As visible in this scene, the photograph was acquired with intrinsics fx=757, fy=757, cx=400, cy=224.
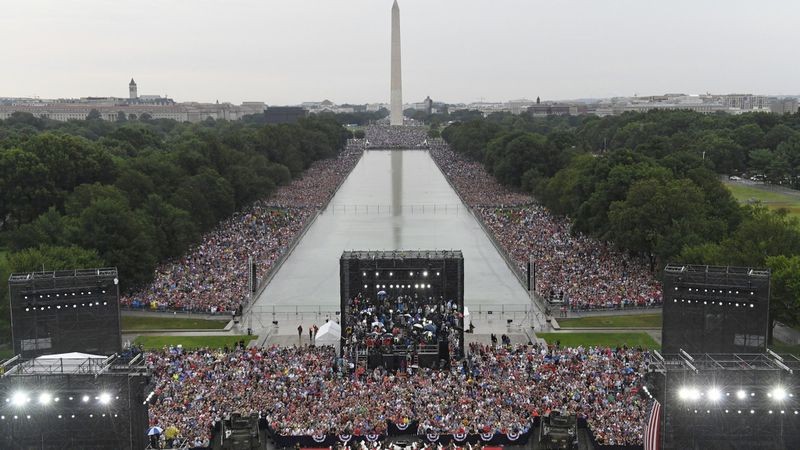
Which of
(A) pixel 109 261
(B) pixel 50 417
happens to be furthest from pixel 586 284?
(B) pixel 50 417

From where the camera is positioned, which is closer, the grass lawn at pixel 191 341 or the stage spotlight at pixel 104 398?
the stage spotlight at pixel 104 398

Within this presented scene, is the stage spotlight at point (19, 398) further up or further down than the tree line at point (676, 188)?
further down

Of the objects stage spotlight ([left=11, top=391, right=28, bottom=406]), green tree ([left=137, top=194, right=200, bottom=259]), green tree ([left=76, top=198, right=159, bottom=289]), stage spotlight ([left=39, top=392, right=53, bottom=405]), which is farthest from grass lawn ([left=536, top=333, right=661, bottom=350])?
green tree ([left=137, top=194, right=200, bottom=259])

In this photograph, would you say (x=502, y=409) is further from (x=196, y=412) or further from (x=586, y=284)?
(x=586, y=284)

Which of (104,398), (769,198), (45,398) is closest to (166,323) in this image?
(104,398)

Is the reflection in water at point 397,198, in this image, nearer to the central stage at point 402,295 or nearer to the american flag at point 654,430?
the central stage at point 402,295

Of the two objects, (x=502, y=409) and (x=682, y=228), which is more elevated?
(x=682, y=228)

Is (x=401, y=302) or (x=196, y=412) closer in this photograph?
(x=196, y=412)

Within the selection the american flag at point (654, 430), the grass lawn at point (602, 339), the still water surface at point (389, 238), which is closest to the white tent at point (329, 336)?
the still water surface at point (389, 238)
